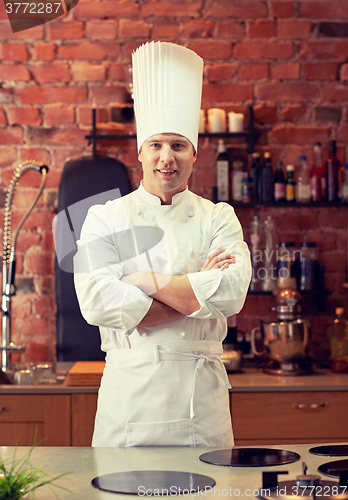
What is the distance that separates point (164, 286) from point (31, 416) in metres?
0.83

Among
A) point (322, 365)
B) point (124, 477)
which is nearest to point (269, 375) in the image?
point (322, 365)

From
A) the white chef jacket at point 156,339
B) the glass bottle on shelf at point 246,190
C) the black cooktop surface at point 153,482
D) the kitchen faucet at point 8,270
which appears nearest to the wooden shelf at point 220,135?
the glass bottle on shelf at point 246,190

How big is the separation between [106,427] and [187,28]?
1.61 metres

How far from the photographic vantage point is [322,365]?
222 centimetres

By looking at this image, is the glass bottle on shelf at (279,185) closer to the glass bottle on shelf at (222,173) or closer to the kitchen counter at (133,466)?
the glass bottle on shelf at (222,173)

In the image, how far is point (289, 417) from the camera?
187 cm

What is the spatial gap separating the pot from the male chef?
2.28ft

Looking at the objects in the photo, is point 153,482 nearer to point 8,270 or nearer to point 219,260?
point 219,260

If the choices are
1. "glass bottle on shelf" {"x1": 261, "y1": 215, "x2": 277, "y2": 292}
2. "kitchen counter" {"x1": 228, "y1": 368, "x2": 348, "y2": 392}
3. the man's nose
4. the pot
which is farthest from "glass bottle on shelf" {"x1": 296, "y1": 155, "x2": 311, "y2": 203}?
the man's nose

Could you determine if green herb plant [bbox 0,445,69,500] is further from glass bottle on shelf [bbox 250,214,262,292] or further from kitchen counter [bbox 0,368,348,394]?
glass bottle on shelf [bbox 250,214,262,292]

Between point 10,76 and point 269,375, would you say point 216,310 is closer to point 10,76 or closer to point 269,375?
point 269,375

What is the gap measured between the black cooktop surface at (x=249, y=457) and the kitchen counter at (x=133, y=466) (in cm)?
1

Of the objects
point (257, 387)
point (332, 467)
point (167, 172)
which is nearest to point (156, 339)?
point (167, 172)

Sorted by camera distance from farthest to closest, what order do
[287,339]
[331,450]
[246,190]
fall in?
[246,190] → [287,339] → [331,450]
